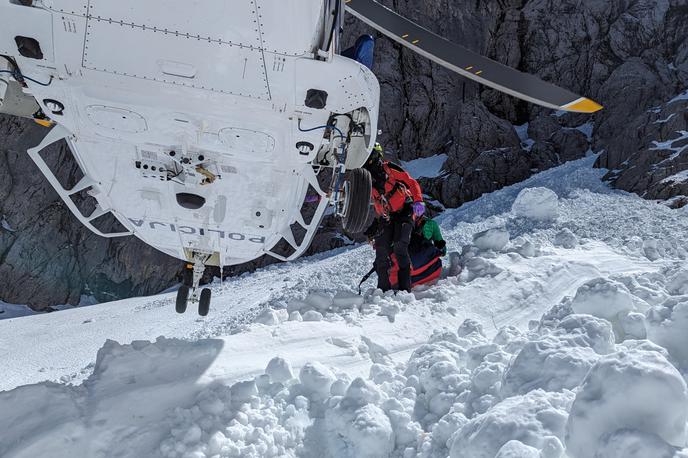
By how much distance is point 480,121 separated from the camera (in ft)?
66.1

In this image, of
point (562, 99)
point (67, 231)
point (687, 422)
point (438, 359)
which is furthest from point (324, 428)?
point (67, 231)

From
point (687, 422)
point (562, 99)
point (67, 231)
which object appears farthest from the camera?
point (67, 231)

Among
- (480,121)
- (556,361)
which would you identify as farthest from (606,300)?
(480,121)

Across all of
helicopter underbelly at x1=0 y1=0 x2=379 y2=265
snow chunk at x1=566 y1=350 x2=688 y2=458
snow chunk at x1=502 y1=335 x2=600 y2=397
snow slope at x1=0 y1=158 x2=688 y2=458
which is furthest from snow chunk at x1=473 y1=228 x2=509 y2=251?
snow chunk at x1=566 y1=350 x2=688 y2=458

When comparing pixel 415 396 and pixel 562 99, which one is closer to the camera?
pixel 415 396

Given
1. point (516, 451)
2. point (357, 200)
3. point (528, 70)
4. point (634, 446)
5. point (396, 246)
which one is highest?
point (528, 70)

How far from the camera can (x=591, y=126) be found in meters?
19.5

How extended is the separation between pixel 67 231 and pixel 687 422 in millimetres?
20279

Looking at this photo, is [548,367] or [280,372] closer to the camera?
[548,367]

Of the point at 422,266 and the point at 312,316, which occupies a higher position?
the point at 312,316

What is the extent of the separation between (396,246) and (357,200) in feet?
5.28

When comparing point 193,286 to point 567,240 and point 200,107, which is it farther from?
point 567,240

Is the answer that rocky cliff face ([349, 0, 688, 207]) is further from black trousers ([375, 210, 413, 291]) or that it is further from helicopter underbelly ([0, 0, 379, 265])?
helicopter underbelly ([0, 0, 379, 265])

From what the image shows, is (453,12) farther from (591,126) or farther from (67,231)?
(67,231)
